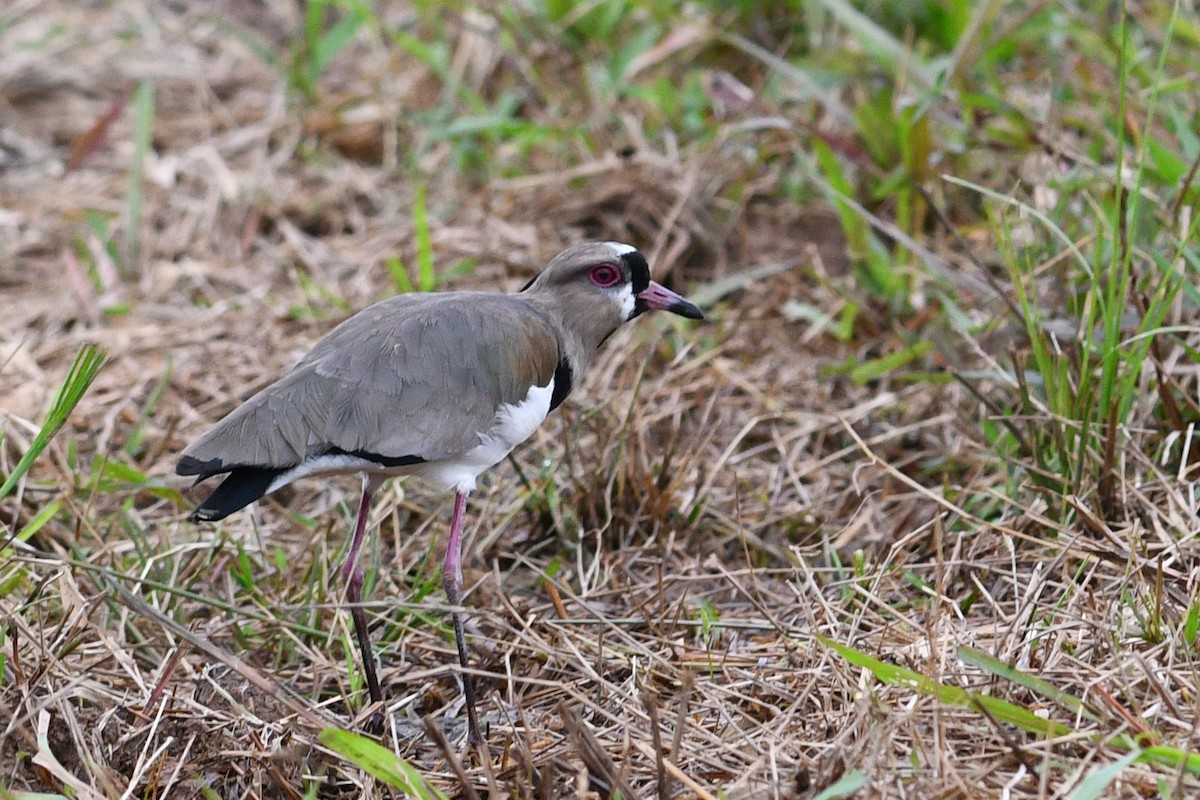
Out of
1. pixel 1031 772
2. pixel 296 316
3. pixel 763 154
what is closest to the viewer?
pixel 1031 772

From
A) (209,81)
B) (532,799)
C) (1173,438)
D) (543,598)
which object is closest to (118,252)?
(209,81)

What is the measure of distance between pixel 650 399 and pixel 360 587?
4.51ft

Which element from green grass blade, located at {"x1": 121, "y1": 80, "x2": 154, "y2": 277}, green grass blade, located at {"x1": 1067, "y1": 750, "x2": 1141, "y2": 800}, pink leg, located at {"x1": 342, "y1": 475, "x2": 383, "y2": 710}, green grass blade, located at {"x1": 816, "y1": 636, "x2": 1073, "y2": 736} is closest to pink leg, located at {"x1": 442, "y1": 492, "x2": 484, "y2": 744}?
pink leg, located at {"x1": 342, "y1": 475, "x2": 383, "y2": 710}

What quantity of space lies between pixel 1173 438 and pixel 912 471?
87 centimetres

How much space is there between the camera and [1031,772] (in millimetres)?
2645

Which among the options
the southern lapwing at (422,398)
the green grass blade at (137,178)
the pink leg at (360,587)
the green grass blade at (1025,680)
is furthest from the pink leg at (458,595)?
the green grass blade at (137,178)

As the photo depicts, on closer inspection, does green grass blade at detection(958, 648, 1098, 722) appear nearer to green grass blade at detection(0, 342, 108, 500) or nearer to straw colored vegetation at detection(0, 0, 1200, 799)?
straw colored vegetation at detection(0, 0, 1200, 799)

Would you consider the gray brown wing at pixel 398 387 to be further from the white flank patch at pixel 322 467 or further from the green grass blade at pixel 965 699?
the green grass blade at pixel 965 699

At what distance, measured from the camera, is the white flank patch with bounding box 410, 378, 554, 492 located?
3412 millimetres

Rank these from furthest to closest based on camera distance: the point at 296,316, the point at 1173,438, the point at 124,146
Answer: the point at 124,146
the point at 296,316
the point at 1173,438

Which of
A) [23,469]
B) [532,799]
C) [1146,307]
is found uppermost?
[23,469]

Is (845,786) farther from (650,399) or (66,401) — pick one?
(650,399)

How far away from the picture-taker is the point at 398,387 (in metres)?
3.32

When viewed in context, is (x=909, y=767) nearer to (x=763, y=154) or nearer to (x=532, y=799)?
(x=532, y=799)
